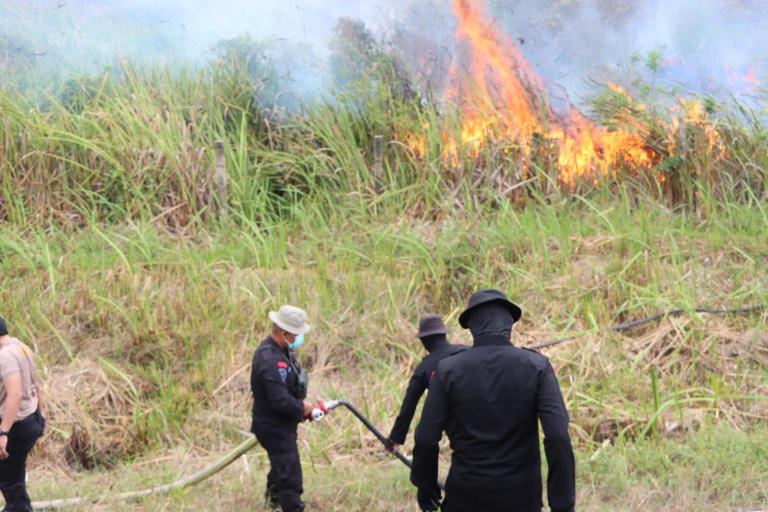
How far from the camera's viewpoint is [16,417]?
6129 millimetres

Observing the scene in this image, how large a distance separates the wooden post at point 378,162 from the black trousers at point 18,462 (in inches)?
223

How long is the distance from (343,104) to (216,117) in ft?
4.75

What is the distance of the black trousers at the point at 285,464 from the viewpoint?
20.5 ft

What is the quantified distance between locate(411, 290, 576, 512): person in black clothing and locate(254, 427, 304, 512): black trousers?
1.66 m

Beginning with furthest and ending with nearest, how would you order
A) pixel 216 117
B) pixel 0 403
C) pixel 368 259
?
pixel 216 117, pixel 368 259, pixel 0 403

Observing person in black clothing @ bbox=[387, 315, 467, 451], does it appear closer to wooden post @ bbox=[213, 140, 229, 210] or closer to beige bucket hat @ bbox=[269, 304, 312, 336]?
beige bucket hat @ bbox=[269, 304, 312, 336]

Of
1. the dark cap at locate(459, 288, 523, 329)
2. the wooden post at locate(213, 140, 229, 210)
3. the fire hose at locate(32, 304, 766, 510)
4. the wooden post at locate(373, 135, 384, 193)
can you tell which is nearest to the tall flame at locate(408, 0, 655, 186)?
the wooden post at locate(373, 135, 384, 193)

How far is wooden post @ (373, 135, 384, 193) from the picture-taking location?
11.3 meters

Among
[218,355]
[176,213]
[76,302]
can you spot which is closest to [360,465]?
[218,355]

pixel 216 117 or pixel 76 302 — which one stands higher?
pixel 216 117

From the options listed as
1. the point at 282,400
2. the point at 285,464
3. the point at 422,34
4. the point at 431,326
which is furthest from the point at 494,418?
the point at 422,34

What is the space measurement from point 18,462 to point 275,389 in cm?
162

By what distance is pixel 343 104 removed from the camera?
39.4 feet

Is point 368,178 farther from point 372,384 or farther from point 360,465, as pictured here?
point 360,465
